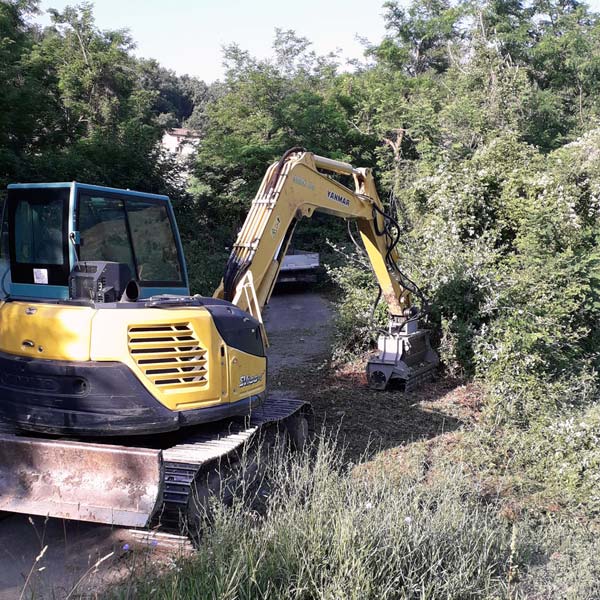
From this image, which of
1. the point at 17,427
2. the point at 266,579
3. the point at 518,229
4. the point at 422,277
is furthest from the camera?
the point at 518,229

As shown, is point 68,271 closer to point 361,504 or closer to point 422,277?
point 361,504

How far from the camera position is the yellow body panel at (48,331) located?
4891 millimetres

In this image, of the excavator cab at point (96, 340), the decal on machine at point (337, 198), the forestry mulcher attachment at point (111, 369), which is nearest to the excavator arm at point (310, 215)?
the decal on machine at point (337, 198)

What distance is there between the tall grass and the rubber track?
0.61 meters

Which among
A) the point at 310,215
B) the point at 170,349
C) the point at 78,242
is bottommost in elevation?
the point at 170,349

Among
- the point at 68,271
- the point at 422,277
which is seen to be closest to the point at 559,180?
the point at 422,277

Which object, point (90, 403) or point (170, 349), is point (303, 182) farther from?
point (90, 403)

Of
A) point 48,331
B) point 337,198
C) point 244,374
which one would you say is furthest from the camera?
point 337,198

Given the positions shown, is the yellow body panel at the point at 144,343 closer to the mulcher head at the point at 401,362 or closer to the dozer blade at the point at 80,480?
the dozer blade at the point at 80,480

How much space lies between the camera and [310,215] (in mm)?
7625

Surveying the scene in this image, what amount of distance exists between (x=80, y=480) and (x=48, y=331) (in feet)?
3.73

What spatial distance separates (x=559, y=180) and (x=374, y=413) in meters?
7.71

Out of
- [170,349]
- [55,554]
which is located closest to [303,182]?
[170,349]

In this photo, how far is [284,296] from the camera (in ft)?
64.0
